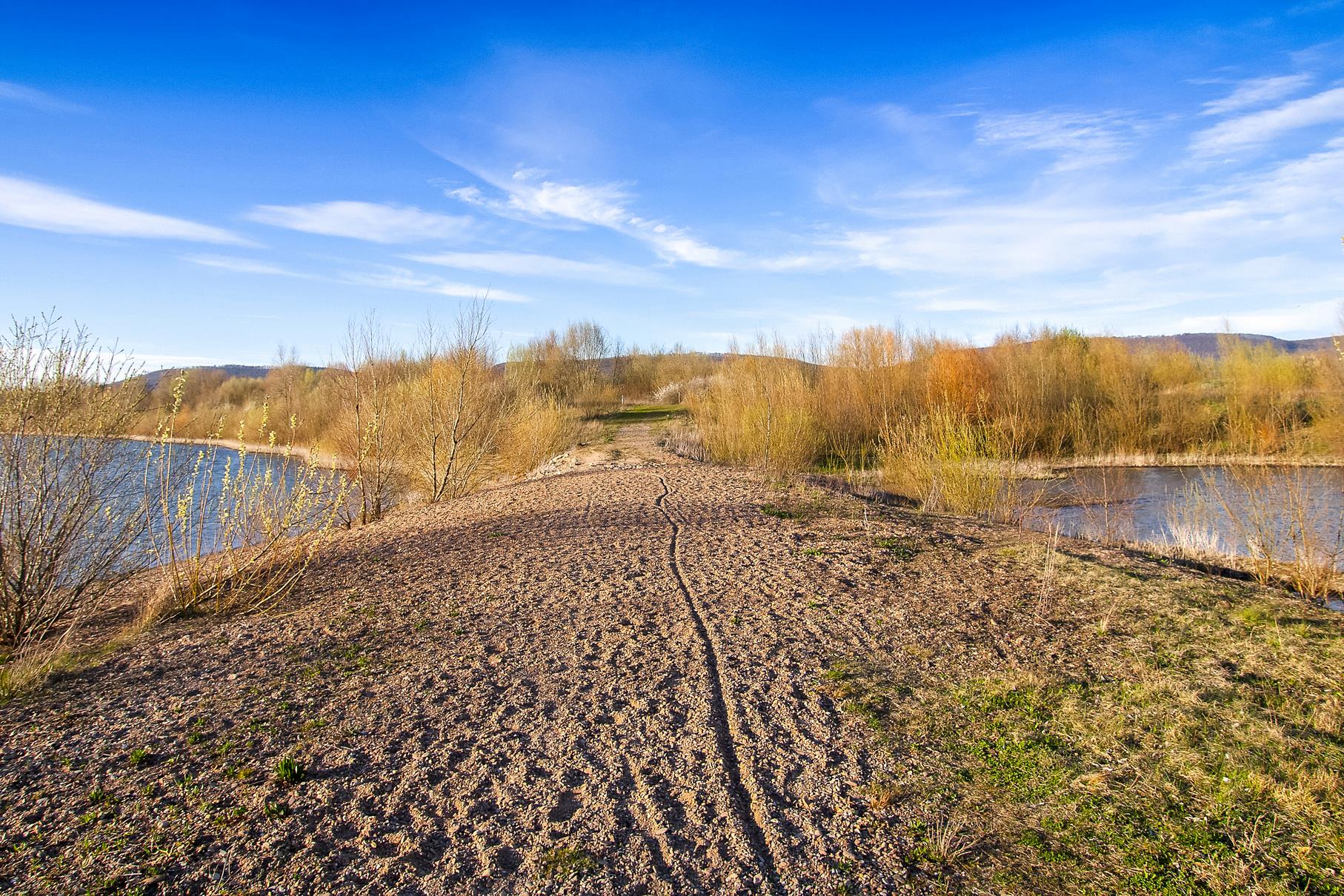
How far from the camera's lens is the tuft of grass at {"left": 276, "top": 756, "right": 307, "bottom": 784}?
3617 millimetres

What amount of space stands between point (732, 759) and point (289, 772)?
2.21 metres

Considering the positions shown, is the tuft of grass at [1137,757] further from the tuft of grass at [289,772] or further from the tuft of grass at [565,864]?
the tuft of grass at [289,772]

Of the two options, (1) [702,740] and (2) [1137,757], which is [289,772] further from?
(2) [1137,757]

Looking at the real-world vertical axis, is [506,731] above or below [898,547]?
below

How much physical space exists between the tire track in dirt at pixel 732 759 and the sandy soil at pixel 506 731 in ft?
0.05

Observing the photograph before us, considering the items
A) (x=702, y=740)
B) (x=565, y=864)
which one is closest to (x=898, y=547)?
(x=702, y=740)

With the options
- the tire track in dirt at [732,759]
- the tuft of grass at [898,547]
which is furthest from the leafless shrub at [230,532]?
the tuft of grass at [898,547]

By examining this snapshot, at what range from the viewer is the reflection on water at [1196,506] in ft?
25.6

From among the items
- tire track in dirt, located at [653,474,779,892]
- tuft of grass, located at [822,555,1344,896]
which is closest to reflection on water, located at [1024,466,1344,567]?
tuft of grass, located at [822,555,1344,896]

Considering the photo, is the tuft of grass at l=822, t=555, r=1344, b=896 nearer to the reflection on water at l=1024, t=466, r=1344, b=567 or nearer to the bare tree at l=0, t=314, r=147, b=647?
the reflection on water at l=1024, t=466, r=1344, b=567

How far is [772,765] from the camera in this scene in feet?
12.7

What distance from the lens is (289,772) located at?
3.64 metres

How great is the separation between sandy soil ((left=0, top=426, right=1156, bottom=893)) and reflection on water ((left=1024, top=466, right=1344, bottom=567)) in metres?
2.99

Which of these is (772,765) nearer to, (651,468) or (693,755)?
(693,755)
